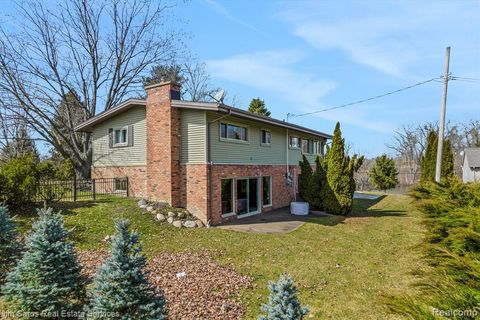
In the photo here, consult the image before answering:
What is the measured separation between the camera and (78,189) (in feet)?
46.6

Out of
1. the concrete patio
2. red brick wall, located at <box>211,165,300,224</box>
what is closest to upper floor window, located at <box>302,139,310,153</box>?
red brick wall, located at <box>211,165,300,224</box>

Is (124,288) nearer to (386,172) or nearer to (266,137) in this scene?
(266,137)

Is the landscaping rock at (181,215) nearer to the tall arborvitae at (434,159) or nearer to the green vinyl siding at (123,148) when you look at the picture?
the green vinyl siding at (123,148)

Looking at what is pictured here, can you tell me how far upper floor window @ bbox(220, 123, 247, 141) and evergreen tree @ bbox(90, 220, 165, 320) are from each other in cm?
935

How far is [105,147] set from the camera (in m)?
15.8

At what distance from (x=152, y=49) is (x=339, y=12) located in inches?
766

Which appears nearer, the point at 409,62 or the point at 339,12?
the point at 339,12

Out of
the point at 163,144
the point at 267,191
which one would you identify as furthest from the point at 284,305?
the point at 267,191

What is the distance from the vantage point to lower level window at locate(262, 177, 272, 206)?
53.1ft

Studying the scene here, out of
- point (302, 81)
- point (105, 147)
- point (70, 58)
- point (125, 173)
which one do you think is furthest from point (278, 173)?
point (70, 58)

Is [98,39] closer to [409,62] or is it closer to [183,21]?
[183,21]

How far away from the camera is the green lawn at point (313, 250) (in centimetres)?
577

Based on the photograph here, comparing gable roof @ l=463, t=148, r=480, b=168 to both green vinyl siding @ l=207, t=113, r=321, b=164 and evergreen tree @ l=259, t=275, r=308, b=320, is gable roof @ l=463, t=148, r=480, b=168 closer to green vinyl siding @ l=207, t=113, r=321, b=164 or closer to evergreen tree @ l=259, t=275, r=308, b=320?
green vinyl siding @ l=207, t=113, r=321, b=164

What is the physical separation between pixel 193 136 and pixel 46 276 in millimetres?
8541
